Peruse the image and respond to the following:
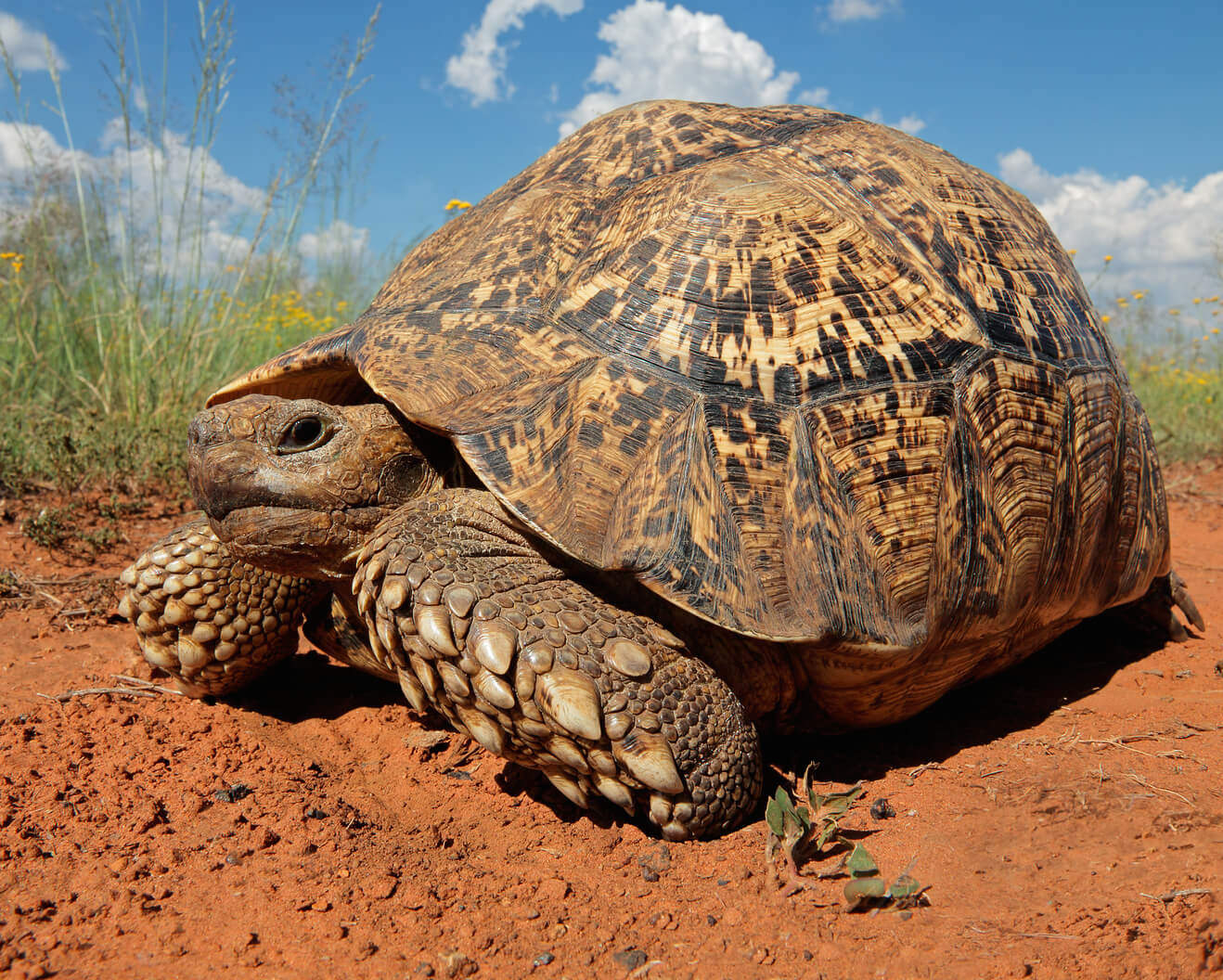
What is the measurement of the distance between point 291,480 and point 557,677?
2.94ft

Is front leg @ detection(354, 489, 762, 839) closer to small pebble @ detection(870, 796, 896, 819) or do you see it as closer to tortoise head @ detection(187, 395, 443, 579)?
tortoise head @ detection(187, 395, 443, 579)

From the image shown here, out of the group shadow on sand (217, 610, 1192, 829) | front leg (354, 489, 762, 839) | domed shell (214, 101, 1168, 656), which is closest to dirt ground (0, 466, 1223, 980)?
shadow on sand (217, 610, 1192, 829)

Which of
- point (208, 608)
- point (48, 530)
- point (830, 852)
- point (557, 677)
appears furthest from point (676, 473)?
point (48, 530)

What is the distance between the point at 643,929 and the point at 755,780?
56cm

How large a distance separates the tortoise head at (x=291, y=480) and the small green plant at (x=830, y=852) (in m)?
1.29

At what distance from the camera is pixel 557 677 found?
197 cm

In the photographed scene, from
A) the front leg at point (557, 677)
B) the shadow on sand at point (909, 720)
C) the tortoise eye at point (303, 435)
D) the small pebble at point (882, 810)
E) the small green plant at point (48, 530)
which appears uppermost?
the tortoise eye at point (303, 435)

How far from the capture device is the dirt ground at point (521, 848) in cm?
165

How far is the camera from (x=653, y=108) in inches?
116

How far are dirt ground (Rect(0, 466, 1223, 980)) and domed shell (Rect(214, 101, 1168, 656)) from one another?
18.4 inches

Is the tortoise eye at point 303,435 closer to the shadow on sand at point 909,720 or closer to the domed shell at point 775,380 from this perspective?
the domed shell at point 775,380

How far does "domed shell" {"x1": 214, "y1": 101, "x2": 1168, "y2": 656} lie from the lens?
6.95 ft

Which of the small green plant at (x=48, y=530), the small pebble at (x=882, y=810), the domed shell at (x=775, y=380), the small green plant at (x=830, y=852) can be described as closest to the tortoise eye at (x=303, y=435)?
the domed shell at (x=775, y=380)

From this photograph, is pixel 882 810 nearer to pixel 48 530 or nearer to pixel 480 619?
pixel 480 619
